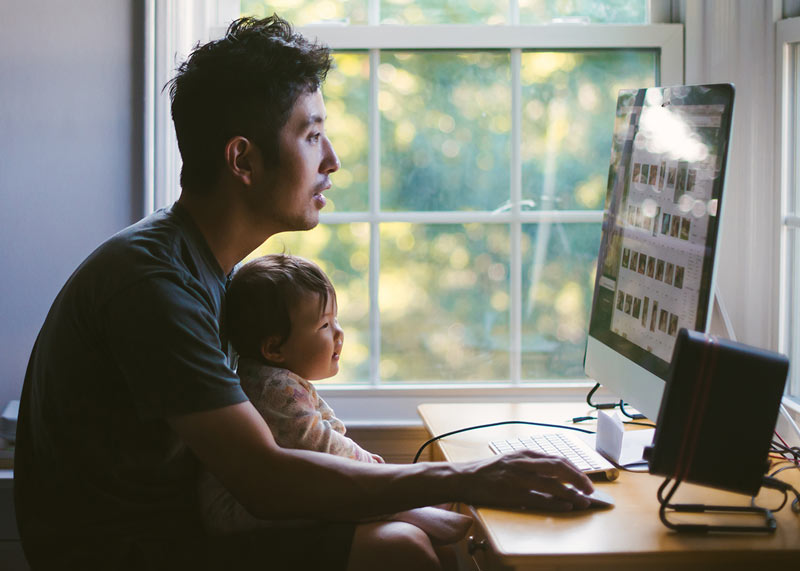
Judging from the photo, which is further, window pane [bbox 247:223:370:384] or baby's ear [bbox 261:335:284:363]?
window pane [bbox 247:223:370:384]

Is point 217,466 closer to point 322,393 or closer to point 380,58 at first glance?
point 322,393

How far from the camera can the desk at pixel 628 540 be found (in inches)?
40.1

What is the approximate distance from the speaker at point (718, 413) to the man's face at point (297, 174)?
71 centimetres

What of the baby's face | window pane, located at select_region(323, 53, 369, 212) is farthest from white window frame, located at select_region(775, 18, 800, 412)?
the baby's face

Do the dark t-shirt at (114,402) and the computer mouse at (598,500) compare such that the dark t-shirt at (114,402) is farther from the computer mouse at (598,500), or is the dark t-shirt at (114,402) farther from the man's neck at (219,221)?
the computer mouse at (598,500)

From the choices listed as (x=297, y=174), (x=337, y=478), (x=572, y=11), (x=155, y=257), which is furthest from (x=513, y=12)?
(x=337, y=478)

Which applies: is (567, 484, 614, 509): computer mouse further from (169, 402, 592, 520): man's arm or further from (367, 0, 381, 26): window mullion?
(367, 0, 381, 26): window mullion

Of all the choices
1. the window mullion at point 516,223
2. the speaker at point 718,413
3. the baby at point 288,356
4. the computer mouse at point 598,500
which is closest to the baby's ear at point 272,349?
the baby at point 288,356

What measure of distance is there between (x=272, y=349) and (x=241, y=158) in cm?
33

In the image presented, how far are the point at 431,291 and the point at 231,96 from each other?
84 cm

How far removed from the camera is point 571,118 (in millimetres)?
2037

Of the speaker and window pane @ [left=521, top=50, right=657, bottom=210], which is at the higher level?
window pane @ [left=521, top=50, right=657, bottom=210]

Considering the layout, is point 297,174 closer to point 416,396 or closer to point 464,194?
point 464,194

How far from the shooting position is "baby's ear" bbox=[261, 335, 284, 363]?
4.61ft
